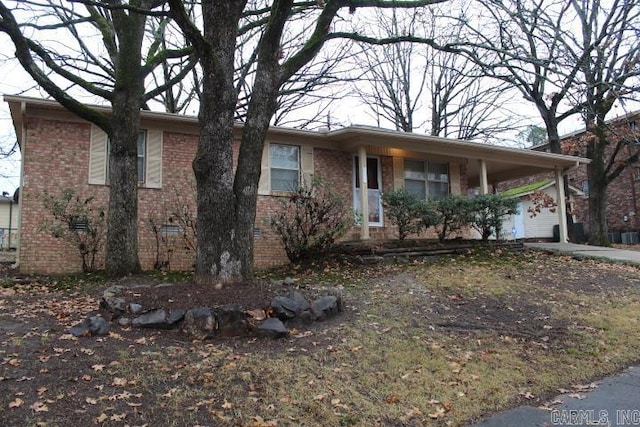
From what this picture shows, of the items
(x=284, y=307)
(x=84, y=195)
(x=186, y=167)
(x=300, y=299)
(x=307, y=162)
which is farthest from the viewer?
(x=307, y=162)

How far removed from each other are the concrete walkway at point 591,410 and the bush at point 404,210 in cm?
712

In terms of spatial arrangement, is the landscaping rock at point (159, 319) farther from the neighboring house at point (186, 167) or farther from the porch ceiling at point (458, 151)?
the porch ceiling at point (458, 151)

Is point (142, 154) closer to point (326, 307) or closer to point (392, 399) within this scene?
point (326, 307)

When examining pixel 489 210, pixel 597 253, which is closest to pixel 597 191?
pixel 597 253

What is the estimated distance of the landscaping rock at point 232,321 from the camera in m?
5.66

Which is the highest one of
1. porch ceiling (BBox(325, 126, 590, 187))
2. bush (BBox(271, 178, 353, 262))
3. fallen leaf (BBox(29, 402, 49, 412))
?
porch ceiling (BBox(325, 126, 590, 187))

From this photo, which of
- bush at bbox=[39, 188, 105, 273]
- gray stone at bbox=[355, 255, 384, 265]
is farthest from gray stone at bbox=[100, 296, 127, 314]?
gray stone at bbox=[355, 255, 384, 265]

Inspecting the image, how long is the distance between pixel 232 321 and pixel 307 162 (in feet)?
25.7

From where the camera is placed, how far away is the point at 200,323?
5.61 meters

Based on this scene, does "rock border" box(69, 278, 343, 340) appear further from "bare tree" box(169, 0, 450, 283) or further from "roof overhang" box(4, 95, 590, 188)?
"roof overhang" box(4, 95, 590, 188)

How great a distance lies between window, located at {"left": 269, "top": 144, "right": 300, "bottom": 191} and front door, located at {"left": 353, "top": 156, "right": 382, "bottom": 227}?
1.88 metres

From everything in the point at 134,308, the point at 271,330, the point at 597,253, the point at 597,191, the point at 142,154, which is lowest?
the point at 271,330

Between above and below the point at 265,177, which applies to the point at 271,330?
below

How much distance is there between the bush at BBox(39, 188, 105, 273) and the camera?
10.0m
